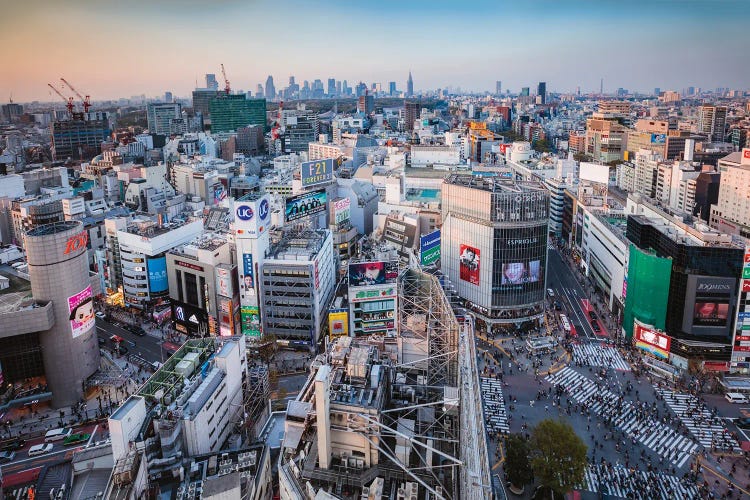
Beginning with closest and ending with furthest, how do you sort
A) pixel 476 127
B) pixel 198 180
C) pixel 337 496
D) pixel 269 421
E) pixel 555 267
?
pixel 337 496, pixel 269 421, pixel 555 267, pixel 198 180, pixel 476 127

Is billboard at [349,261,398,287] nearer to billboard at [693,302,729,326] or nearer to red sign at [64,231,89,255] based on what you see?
red sign at [64,231,89,255]

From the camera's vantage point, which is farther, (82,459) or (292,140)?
(292,140)

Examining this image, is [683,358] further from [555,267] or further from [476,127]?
[476,127]

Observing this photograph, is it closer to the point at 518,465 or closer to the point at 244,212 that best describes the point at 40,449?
the point at 244,212

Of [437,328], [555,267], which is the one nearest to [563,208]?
[555,267]

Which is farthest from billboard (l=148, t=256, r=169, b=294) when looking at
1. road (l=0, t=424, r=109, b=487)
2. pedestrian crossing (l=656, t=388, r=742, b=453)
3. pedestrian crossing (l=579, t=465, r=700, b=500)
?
pedestrian crossing (l=656, t=388, r=742, b=453)

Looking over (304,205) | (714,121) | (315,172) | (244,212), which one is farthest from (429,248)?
(714,121)
